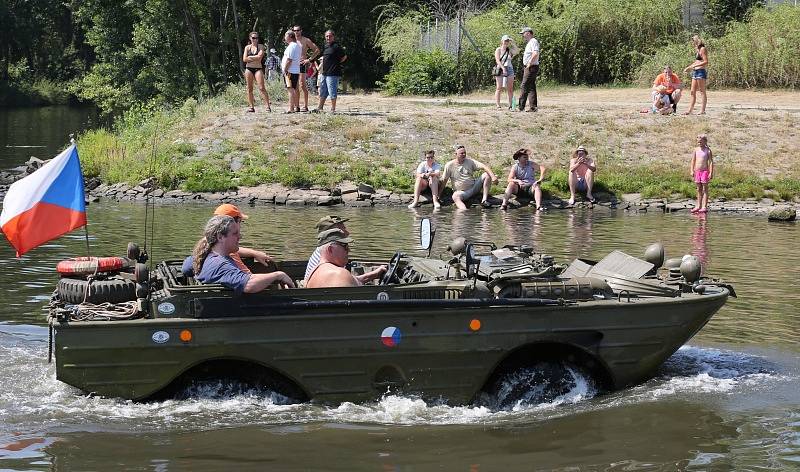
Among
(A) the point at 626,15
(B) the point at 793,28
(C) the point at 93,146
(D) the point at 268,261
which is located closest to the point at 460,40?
(A) the point at 626,15

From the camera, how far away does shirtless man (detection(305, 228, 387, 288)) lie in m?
8.94

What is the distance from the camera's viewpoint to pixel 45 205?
922cm

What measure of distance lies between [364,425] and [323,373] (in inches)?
19.1

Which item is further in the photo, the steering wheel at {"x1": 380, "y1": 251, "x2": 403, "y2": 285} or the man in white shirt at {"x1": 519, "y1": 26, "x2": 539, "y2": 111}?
the man in white shirt at {"x1": 519, "y1": 26, "x2": 539, "y2": 111}

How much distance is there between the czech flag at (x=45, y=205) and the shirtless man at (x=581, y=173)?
46.4ft

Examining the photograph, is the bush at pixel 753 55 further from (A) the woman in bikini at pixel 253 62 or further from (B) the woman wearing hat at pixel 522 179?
(A) the woman in bikini at pixel 253 62

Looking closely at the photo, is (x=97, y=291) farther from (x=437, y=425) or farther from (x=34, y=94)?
(x=34, y=94)

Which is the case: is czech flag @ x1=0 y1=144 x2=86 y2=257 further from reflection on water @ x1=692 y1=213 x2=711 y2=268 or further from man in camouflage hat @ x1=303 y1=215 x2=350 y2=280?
reflection on water @ x1=692 y1=213 x2=711 y2=268

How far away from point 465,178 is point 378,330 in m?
13.8

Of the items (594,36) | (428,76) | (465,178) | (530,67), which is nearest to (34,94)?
(428,76)

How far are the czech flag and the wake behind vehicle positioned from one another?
0.43 meters

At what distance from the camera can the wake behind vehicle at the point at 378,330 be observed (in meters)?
8.52

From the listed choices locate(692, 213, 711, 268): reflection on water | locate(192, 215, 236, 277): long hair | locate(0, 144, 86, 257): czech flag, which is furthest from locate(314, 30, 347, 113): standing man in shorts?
locate(192, 215, 236, 277): long hair

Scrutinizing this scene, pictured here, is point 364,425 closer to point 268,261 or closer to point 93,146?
point 268,261
